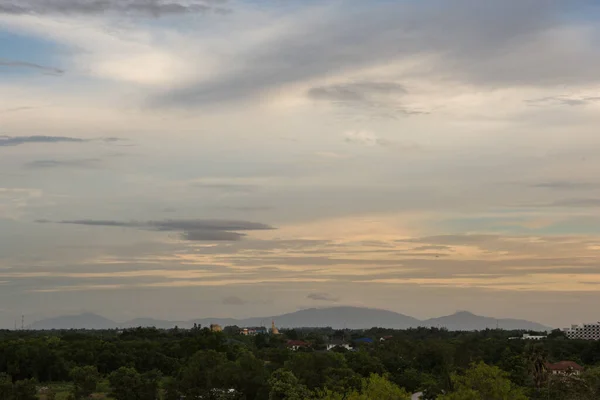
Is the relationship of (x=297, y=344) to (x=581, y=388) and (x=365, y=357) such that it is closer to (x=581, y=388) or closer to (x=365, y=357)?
(x=365, y=357)

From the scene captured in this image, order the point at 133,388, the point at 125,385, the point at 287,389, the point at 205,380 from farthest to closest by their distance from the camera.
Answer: the point at 125,385, the point at 133,388, the point at 205,380, the point at 287,389

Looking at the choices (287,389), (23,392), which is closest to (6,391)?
(23,392)

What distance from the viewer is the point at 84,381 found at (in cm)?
10775

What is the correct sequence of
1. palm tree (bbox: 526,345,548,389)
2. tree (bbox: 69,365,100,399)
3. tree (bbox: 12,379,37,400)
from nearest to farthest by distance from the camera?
tree (bbox: 12,379,37,400), palm tree (bbox: 526,345,548,389), tree (bbox: 69,365,100,399)

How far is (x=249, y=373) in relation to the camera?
3659 inches

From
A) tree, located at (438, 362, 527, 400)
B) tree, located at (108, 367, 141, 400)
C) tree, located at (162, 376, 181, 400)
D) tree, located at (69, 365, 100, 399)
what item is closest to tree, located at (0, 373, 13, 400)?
tree, located at (69, 365, 100, 399)

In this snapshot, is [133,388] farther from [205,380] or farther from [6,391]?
[6,391]

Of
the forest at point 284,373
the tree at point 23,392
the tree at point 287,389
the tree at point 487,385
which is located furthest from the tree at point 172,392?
the tree at point 487,385

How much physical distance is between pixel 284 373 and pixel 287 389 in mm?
3531

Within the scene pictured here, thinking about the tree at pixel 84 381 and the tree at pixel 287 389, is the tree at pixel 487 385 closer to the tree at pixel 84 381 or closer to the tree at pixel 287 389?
the tree at pixel 287 389

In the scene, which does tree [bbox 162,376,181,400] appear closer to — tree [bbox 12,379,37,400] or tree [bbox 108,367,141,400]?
tree [bbox 108,367,141,400]

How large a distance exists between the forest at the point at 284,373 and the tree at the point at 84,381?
0.65 ft

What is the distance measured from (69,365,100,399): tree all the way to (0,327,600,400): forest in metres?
0.20

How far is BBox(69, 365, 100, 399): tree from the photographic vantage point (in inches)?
4083
